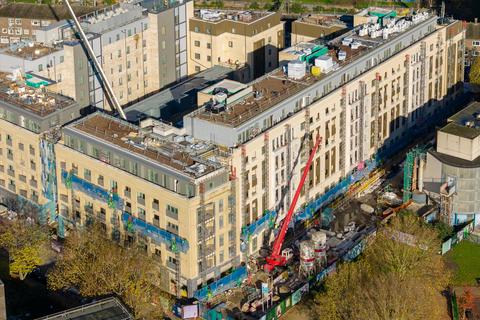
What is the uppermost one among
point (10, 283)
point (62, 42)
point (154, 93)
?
point (62, 42)

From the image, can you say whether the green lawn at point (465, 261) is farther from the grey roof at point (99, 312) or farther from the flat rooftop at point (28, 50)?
Result: the flat rooftop at point (28, 50)

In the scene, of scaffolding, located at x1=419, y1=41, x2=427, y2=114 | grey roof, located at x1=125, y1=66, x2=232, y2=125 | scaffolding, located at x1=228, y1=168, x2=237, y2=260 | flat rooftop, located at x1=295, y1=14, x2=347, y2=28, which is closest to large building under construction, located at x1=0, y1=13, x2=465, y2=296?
scaffolding, located at x1=228, y1=168, x2=237, y2=260

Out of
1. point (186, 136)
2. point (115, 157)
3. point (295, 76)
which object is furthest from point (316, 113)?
point (115, 157)

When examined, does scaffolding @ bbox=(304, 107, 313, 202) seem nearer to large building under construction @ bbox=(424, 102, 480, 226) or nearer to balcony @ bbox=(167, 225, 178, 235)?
large building under construction @ bbox=(424, 102, 480, 226)

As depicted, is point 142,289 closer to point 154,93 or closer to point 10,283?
point 10,283

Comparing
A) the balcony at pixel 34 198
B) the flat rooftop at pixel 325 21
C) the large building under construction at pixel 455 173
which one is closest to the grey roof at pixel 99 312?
the balcony at pixel 34 198

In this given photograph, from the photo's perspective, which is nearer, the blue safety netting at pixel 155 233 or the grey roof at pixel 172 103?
the blue safety netting at pixel 155 233

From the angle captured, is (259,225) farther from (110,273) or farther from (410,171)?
(410,171)
